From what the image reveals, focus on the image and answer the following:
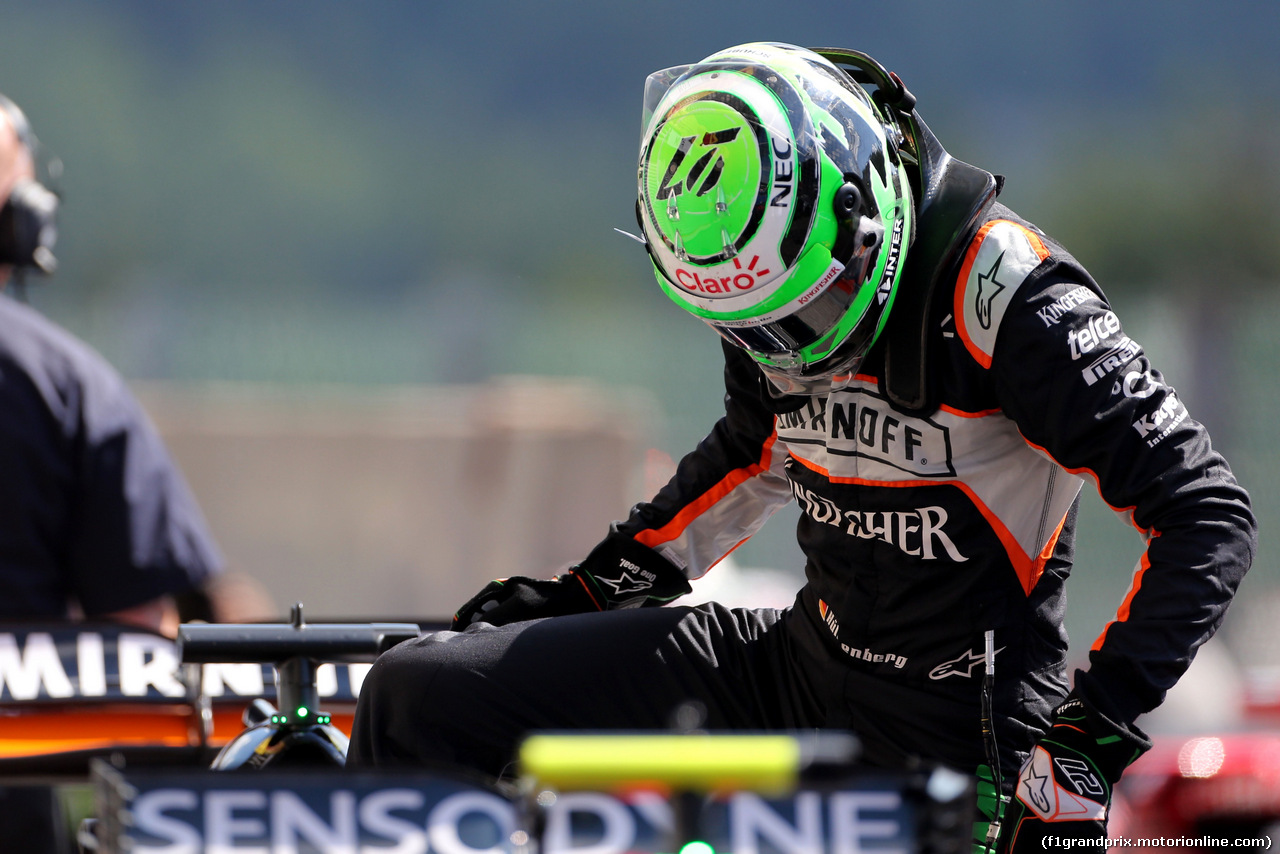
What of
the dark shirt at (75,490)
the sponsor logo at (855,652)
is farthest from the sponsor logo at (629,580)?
the dark shirt at (75,490)

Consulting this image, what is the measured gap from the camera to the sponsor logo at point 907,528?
2336 millimetres

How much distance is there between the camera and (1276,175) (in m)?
18.1

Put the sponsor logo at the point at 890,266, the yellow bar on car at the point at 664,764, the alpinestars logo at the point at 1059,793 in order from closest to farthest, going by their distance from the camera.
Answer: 1. the yellow bar on car at the point at 664,764
2. the alpinestars logo at the point at 1059,793
3. the sponsor logo at the point at 890,266

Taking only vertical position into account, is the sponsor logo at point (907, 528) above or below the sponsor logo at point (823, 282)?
below

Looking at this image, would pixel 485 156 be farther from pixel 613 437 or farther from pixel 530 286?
pixel 613 437

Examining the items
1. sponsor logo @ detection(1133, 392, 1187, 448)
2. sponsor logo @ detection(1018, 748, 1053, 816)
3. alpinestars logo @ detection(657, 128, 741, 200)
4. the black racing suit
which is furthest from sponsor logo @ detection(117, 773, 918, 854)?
alpinestars logo @ detection(657, 128, 741, 200)

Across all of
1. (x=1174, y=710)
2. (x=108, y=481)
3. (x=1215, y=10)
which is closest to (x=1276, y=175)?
(x=1215, y=10)

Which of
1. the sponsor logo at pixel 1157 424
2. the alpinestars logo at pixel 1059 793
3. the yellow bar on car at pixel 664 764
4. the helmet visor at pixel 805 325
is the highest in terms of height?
the helmet visor at pixel 805 325

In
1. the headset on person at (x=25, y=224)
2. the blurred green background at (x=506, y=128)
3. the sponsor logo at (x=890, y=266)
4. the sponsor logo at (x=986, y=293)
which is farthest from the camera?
the blurred green background at (x=506, y=128)

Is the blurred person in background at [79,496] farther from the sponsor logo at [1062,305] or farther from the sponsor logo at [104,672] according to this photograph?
the sponsor logo at [1062,305]

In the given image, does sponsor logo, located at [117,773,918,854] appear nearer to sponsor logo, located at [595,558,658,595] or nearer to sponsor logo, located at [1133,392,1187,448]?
sponsor logo, located at [1133,392,1187,448]

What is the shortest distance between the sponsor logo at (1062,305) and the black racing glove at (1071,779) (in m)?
0.54

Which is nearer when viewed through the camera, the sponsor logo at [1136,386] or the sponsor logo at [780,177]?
the sponsor logo at [1136,386]

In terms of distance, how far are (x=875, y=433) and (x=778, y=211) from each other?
0.40 meters
